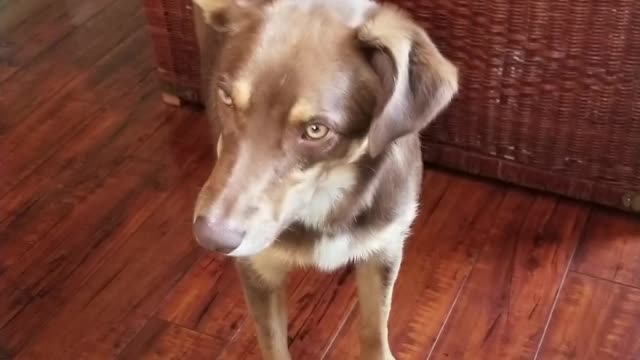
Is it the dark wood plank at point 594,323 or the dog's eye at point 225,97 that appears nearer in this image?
the dog's eye at point 225,97

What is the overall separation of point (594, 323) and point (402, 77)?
→ 0.87 metres

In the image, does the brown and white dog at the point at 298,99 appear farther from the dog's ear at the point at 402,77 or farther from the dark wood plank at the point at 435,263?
the dark wood plank at the point at 435,263

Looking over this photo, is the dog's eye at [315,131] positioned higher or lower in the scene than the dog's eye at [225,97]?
lower

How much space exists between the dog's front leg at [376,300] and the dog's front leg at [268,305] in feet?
0.48

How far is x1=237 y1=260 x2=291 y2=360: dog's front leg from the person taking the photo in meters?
1.63

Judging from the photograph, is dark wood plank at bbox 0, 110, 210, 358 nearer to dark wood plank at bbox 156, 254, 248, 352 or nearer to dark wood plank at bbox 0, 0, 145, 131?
dark wood plank at bbox 156, 254, 248, 352

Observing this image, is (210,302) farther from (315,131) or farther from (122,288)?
(315,131)

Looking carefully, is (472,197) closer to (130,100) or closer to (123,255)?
(123,255)

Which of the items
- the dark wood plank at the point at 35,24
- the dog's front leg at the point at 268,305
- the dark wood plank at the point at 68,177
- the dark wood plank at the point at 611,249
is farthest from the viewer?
the dark wood plank at the point at 35,24

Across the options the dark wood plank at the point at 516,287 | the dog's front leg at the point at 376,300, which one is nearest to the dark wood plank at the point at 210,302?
the dog's front leg at the point at 376,300

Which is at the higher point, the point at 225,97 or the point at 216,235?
the point at 225,97

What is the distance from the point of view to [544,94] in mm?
1980

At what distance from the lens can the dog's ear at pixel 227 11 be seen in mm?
1332

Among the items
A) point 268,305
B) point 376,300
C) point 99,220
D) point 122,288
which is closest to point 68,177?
point 99,220
